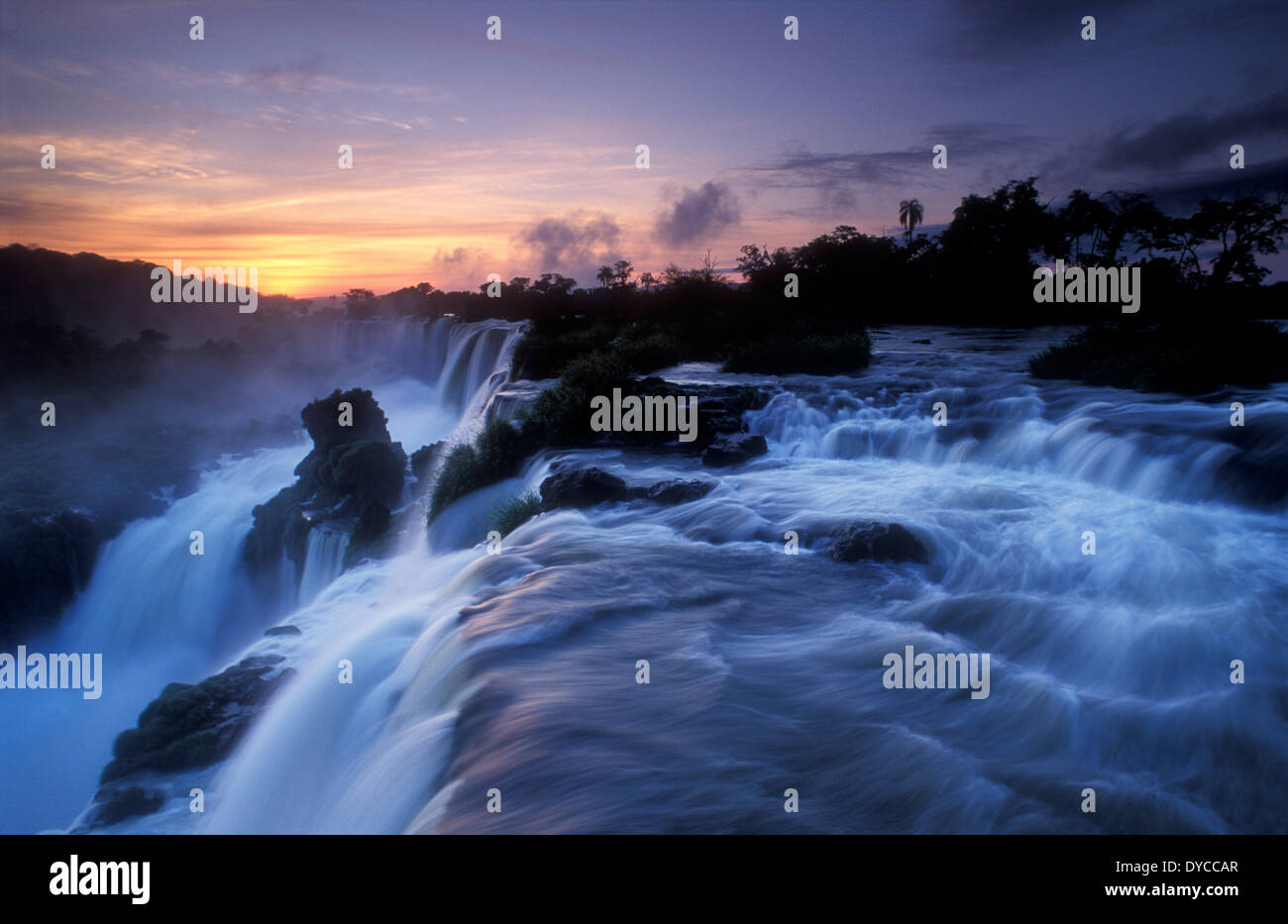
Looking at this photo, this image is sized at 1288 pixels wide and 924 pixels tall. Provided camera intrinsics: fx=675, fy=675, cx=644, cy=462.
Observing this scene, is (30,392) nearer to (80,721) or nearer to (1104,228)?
(80,721)

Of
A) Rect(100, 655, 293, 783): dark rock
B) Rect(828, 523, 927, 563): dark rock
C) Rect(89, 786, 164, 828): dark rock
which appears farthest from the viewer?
Rect(100, 655, 293, 783): dark rock

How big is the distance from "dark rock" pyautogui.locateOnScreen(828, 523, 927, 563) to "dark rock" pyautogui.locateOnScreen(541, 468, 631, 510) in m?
3.36

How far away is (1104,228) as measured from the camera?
102 feet

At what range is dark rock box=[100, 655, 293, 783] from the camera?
809 cm

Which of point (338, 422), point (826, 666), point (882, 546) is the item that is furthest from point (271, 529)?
point (826, 666)

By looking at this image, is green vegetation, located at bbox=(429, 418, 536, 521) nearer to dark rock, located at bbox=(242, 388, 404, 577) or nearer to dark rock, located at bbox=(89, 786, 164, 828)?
dark rock, located at bbox=(242, 388, 404, 577)

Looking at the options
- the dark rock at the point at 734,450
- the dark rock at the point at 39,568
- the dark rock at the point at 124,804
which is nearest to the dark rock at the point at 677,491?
the dark rock at the point at 734,450

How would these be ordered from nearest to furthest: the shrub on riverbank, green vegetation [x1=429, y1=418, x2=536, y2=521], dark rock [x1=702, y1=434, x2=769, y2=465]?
1. dark rock [x1=702, y1=434, x2=769, y2=465]
2. the shrub on riverbank
3. green vegetation [x1=429, y1=418, x2=536, y2=521]

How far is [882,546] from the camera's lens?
7.82m

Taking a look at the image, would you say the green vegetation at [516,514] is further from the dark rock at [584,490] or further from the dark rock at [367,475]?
the dark rock at [367,475]

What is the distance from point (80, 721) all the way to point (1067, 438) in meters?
21.6

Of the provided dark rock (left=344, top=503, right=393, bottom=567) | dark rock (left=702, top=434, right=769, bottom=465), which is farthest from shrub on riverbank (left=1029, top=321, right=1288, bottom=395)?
dark rock (left=344, top=503, right=393, bottom=567)

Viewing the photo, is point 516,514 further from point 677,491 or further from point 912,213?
point 912,213
